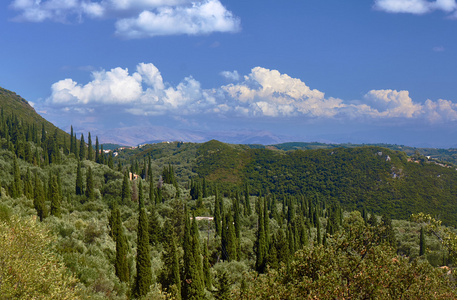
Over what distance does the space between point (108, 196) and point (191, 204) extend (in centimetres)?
2927

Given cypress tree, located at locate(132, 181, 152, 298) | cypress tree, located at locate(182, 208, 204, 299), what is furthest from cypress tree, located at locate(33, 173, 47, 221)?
cypress tree, located at locate(182, 208, 204, 299)

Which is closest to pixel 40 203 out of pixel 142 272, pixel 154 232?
pixel 154 232

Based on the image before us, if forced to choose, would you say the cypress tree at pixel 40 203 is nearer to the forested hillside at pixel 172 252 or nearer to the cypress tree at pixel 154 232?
the forested hillside at pixel 172 252

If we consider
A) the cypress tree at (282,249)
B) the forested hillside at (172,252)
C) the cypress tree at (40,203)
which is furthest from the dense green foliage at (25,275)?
the cypress tree at (282,249)

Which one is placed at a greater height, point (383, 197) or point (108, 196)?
point (108, 196)

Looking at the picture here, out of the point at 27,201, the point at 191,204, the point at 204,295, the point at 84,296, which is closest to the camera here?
the point at 84,296

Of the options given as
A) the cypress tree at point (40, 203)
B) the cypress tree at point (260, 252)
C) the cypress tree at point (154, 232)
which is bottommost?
the cypress tree at point (260, 252)

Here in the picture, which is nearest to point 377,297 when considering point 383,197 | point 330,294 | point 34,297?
point 330,294

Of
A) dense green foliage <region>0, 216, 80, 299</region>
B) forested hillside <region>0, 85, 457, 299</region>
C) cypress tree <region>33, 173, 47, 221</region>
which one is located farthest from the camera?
cypress tree <region>33, 173, 47, 221</region>

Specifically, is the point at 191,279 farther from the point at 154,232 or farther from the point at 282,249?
the point at 154,232

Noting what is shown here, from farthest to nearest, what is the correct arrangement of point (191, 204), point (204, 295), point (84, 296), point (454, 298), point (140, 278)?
point (191, 204)
point (204, 295)
point (140, 278)
point (84, 296)
point (454, 298)

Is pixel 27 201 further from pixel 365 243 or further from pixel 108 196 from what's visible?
pixel 365 243

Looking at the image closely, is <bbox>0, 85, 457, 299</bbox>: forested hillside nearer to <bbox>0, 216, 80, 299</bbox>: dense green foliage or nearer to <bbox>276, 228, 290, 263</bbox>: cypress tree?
<bbox>0, 216, 80, 299</bbox>: dense green foliage

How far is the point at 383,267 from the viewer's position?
2120 cm
